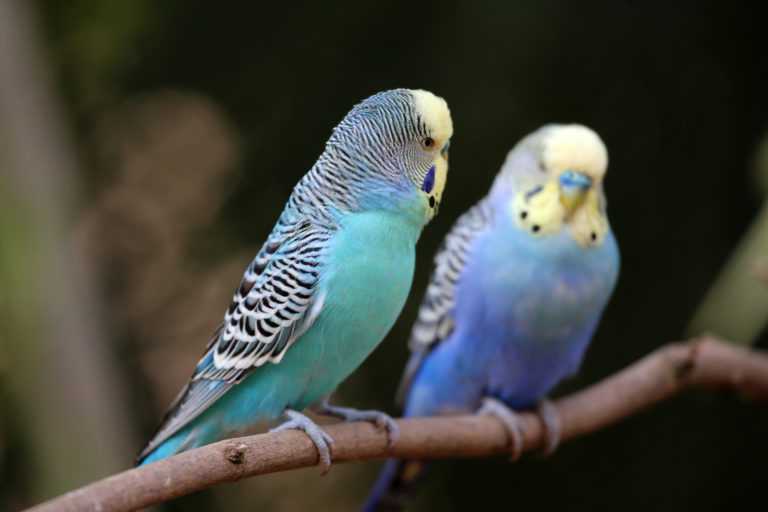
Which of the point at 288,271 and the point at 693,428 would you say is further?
the point at 693,428

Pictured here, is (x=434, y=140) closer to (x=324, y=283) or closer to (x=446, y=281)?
(x=324, y=283)

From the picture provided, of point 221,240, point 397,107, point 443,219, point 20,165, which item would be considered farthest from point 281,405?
point 20,165

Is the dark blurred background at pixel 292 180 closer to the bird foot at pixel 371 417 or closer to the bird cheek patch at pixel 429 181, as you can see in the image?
the bird foot at pixel 371 417

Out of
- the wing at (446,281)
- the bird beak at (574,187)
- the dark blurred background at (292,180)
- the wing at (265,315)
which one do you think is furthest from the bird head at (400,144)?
the wing at (446,281)

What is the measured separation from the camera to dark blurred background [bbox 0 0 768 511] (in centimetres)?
233

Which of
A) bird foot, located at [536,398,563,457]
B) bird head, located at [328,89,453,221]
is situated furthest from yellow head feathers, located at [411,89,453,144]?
bird foot, located at [536,398,563,457]

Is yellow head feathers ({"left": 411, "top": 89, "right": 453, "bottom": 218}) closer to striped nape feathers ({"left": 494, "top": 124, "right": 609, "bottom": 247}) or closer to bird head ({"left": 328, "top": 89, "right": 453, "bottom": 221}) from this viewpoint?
bird head ({"left": 328, "top": 89, "right": 453, "bottom": 221})

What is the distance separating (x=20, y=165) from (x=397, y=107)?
1789 millimetres

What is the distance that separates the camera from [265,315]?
55.6 inches

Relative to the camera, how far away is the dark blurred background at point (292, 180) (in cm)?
233

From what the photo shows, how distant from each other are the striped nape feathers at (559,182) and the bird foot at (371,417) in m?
0.63

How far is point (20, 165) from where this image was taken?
251 centimetres

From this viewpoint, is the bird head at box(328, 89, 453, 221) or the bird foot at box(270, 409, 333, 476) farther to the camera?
the bird foot at box(270, 409, 333, 476)

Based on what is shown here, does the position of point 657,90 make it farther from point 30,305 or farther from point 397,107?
point 30,305
